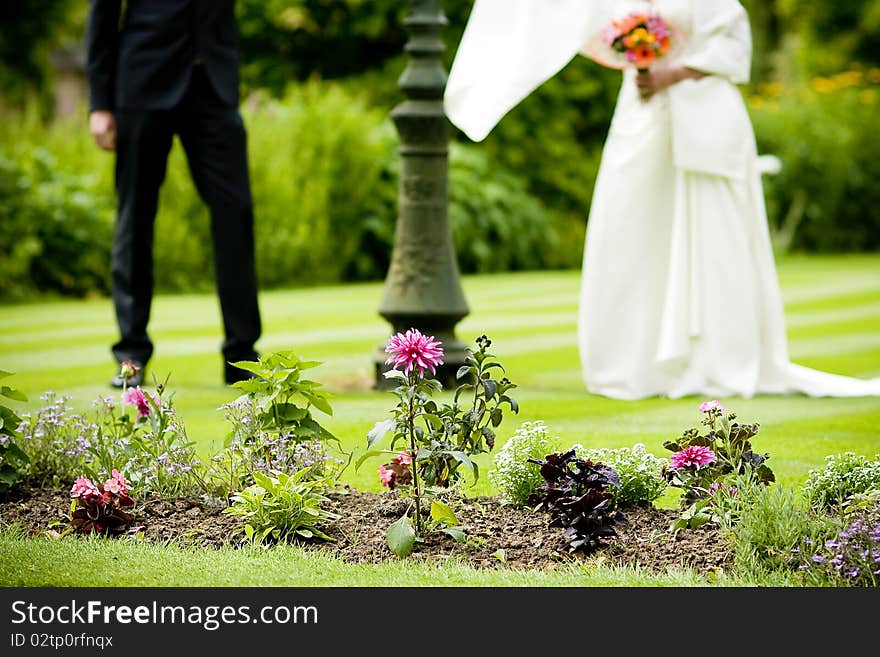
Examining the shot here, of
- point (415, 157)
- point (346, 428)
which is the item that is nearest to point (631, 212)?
point (415, 157)

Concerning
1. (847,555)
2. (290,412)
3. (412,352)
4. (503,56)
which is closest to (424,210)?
(503,56)

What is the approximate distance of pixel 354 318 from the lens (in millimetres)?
10719

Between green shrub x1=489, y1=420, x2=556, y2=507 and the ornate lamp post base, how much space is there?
8.58ft

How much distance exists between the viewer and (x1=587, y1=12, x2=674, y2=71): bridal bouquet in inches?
269

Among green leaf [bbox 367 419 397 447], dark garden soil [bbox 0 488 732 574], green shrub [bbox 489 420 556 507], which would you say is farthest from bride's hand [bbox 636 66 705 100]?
green leaf [bbox 367 419 397 447]

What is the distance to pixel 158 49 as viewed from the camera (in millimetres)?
6816

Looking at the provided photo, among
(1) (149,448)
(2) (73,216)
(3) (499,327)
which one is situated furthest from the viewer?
(2) (73,216)

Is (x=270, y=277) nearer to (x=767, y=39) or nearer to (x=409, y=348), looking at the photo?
(x=409, y=348)

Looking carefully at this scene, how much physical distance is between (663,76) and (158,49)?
96.5 inches

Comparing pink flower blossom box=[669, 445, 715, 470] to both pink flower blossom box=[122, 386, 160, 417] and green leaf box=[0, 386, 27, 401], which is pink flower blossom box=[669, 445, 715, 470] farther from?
green leaf box=[0, 386, 27, 401]

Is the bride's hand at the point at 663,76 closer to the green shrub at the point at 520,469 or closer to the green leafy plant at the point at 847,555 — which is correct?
the green shrub at the point at 520,469

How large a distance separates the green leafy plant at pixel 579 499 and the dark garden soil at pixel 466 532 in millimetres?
38

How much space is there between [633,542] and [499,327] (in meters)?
6.11

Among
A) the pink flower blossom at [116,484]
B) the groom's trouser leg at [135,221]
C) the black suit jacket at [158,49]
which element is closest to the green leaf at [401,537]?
the pink flower blossom at [116,484]
